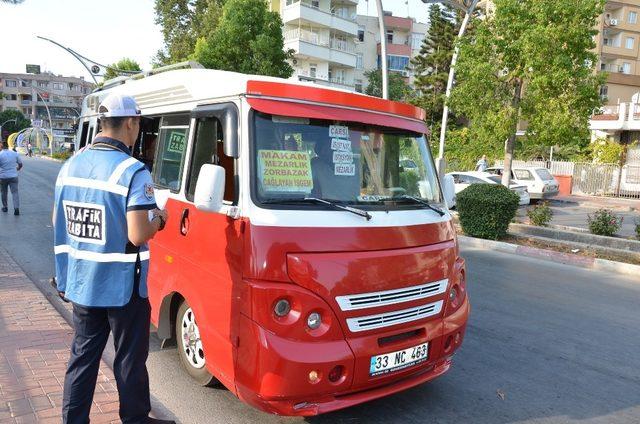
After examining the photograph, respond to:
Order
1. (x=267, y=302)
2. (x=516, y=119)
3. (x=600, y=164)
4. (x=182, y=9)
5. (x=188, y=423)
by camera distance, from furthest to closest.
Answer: (x=182, y=9)
(x=600, y=164)
(x=516, y=119)
(x=188, y=423)
(x=267, y=302)

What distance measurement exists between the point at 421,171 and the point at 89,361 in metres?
2.78

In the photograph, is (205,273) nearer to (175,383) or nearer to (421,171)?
(175,383)

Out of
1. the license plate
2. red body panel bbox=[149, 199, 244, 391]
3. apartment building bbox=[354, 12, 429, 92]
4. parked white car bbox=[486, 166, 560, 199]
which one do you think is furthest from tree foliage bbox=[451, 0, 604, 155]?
apartment building bbox=[354, 12, 429, 92]

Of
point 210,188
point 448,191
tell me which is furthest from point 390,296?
point 448,191

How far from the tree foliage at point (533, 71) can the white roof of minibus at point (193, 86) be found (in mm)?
10766

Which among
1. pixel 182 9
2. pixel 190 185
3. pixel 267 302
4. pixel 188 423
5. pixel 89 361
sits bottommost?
pixel 188 423

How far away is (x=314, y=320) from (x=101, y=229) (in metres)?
1.34

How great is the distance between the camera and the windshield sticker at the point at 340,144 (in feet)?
11.8

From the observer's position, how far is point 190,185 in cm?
389

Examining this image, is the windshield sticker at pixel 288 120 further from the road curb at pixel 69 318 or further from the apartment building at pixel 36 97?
the apartment building at pixel 36 97

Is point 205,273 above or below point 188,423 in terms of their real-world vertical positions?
above

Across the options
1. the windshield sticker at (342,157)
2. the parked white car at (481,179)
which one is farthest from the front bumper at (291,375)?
the parked white car at (481,179)

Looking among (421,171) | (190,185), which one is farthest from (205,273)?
(421,171)

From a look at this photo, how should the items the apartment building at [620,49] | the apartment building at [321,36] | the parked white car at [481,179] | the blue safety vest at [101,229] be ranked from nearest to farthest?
the blue safety vest at [101,229], the parked white car at [481,179], the apartment building at [321,36], the apartment building at [620,49]
